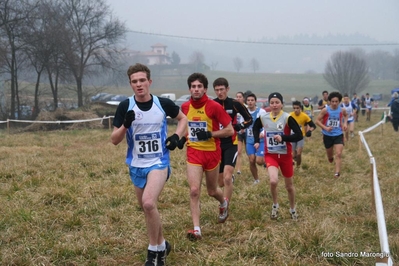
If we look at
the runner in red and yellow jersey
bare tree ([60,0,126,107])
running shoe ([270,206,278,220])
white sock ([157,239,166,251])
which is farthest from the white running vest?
bare tree ([60,0,126,107])

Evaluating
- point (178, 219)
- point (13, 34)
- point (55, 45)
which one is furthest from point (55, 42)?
point (178, 219)

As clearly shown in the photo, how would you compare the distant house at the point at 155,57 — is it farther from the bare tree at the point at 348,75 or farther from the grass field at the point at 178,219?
the grass field at the point at 178,219

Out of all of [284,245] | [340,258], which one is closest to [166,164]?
[284,245]

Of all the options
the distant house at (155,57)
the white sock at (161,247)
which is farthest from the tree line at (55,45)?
the distant house at (155,57)

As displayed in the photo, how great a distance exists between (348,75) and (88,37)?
48895 millimetres

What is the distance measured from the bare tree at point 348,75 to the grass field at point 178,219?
6271 centimetres

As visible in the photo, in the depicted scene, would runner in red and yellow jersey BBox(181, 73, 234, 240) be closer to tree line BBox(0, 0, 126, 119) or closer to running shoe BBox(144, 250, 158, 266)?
running shoe BBox(144, 250, 158, 266)

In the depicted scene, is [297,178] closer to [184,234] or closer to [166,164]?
[184,234]

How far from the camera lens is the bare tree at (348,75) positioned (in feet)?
234

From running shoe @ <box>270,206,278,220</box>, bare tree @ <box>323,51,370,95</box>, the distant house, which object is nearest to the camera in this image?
running shoe @ <box>270,206,278,220</box>

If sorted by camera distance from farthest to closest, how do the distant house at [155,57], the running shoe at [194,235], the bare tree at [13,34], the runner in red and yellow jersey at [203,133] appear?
1. the distant house at [155,57]
2. the bare tree at [13,34]
3. the runner in red and yellow jersey at [203,133]
4. the running shoe at [194,235]

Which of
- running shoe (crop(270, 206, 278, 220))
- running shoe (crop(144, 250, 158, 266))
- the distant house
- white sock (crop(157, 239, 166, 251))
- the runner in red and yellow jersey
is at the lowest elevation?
running shoe (crop(270, 206, 278, 220))

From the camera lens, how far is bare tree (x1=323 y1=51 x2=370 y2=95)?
71.2 metres

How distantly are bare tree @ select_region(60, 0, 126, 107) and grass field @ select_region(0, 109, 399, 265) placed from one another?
22.4m
